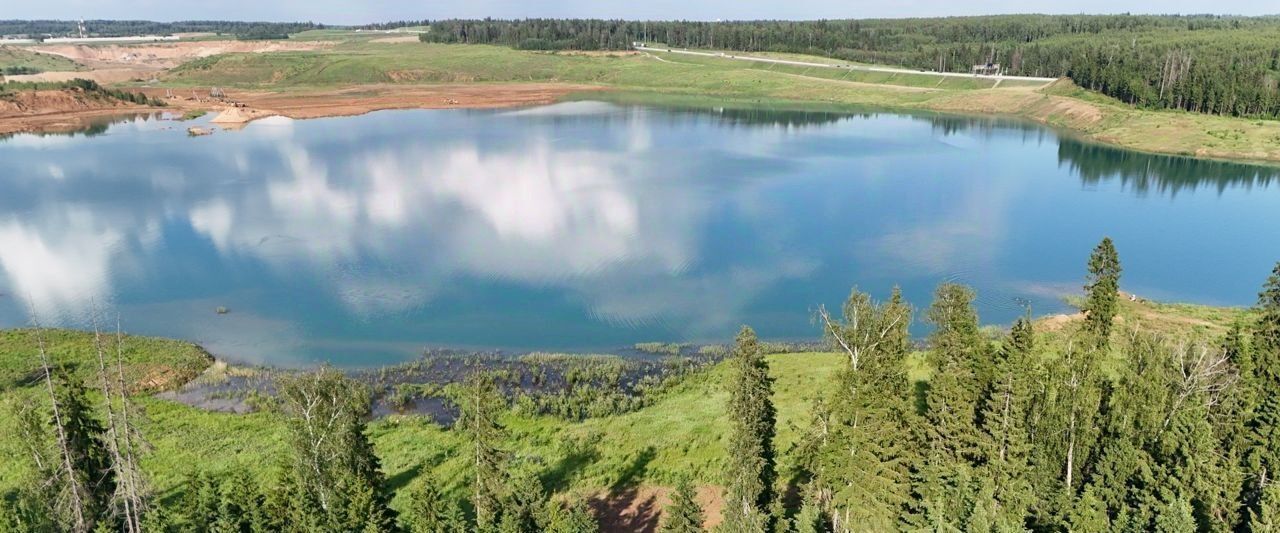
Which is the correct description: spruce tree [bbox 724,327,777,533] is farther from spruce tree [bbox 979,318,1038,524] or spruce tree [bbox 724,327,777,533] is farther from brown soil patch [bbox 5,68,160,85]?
brown soil patch [bbox 5,68,160,85]

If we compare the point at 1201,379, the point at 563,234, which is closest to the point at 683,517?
the point at 1201,379

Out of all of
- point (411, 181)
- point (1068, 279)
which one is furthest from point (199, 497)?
point (411, 181)

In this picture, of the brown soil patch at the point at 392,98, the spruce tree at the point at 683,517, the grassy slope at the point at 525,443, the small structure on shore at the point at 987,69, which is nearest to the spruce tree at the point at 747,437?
the spruce tree at the point at 683,517

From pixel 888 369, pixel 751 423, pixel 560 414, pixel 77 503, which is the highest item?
pixel 888 369

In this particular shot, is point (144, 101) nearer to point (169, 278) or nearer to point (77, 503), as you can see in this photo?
point (169, 278)

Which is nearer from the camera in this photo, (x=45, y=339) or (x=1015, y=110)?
(x=45, y=339)

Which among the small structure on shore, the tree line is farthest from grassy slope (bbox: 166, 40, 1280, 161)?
the tree line

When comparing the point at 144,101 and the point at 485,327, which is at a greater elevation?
the point at 144,101
